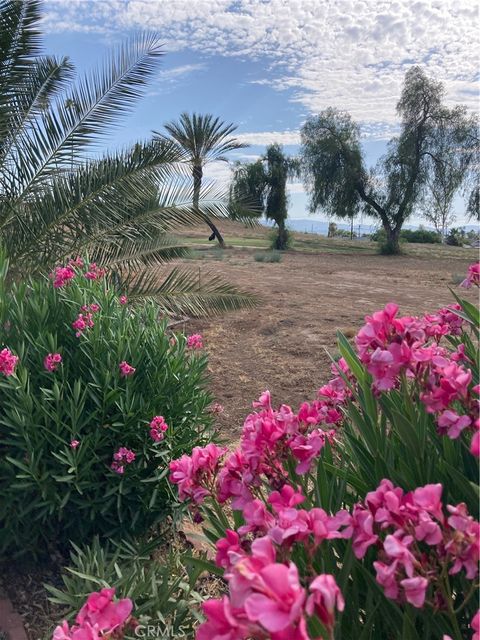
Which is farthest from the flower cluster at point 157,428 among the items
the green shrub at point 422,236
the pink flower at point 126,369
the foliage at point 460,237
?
the green shrub at point 422,236

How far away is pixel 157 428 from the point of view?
8.05ft

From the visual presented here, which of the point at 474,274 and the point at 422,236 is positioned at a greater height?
the point at 474,274

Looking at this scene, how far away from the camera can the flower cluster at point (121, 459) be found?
243 centimetres

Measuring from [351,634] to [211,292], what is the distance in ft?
17.0

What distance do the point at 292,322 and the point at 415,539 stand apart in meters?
8.50

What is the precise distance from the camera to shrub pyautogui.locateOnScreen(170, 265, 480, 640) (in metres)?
0.73

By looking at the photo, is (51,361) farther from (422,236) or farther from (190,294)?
(422,236)

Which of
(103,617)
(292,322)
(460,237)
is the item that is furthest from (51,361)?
(460,237)

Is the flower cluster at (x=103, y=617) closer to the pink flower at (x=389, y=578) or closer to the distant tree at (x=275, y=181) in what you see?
the pink flower at (x=389, y=578)

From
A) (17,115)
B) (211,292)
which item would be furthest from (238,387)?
(17,115)

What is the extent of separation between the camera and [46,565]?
8.86ft

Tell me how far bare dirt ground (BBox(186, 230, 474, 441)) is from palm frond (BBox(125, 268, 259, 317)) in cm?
84

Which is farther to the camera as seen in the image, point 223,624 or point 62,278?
point 62,278

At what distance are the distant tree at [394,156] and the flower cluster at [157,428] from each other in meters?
27.7
